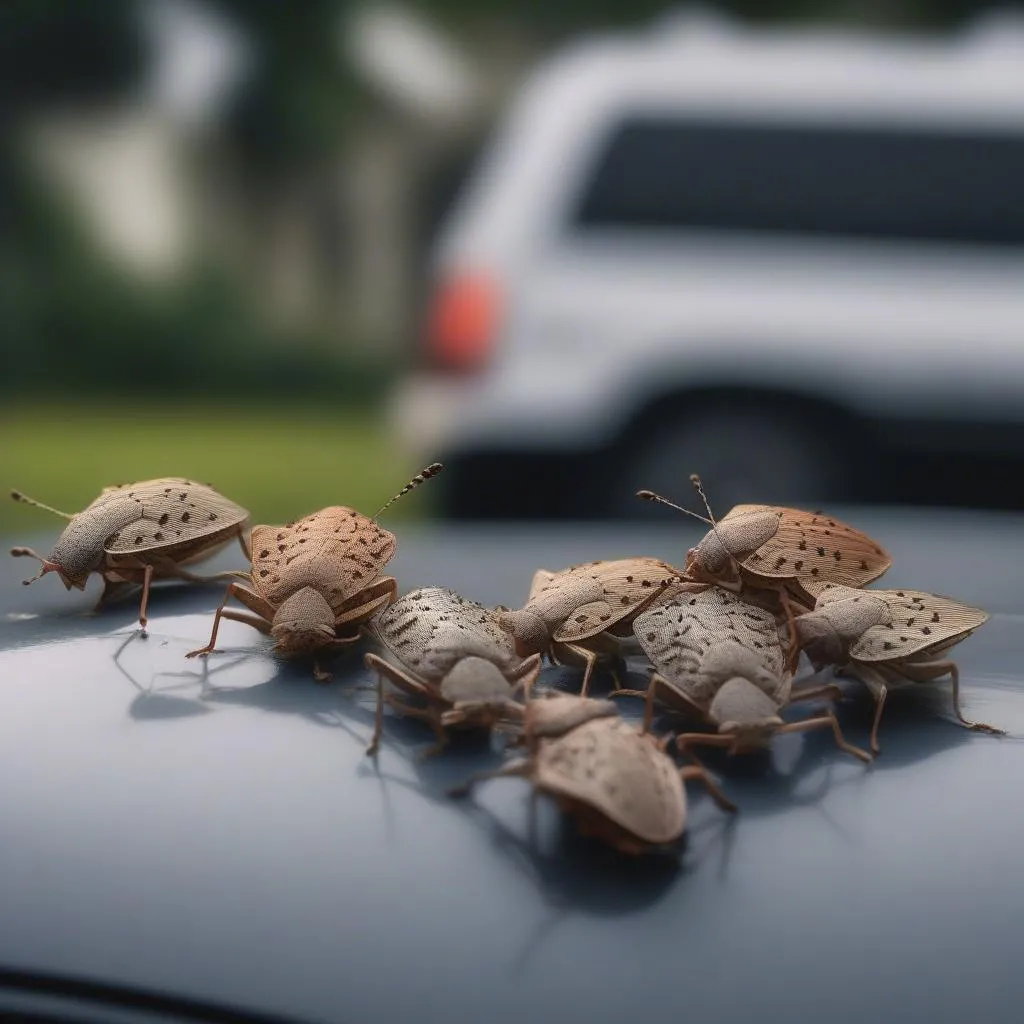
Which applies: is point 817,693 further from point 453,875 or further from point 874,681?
point 453,875

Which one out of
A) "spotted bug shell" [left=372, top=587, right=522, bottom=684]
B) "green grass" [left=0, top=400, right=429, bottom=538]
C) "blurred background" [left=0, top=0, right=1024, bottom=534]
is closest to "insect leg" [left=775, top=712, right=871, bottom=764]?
"spotted bug shell" [left=372, top=587, right=522, bottom=684]

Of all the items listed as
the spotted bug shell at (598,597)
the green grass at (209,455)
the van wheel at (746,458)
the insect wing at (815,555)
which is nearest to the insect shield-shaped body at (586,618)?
the spotted bug shell at (598,597)

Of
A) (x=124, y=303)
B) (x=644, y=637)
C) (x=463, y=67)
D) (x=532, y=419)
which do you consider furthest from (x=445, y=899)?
(x=463, y=67)

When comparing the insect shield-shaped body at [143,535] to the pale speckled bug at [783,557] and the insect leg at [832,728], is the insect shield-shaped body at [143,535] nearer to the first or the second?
the pale speckled bug at [783,557]

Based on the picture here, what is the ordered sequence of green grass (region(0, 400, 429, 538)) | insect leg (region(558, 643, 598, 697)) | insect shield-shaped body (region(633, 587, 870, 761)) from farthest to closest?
green grass (region(0, 400, 429, 538)), insect leg (region(558, 643, 598, 697)), insect shield-shaped body (region(633, 587, 870, 761))

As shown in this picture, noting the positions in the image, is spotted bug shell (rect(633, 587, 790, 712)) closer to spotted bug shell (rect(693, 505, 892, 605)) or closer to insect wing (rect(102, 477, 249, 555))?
spotted bug shell (rect(693, 505, 892, 605))

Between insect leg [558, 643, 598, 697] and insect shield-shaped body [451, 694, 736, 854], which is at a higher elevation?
insect shield-shaped body [451, 694, 736, 854]
